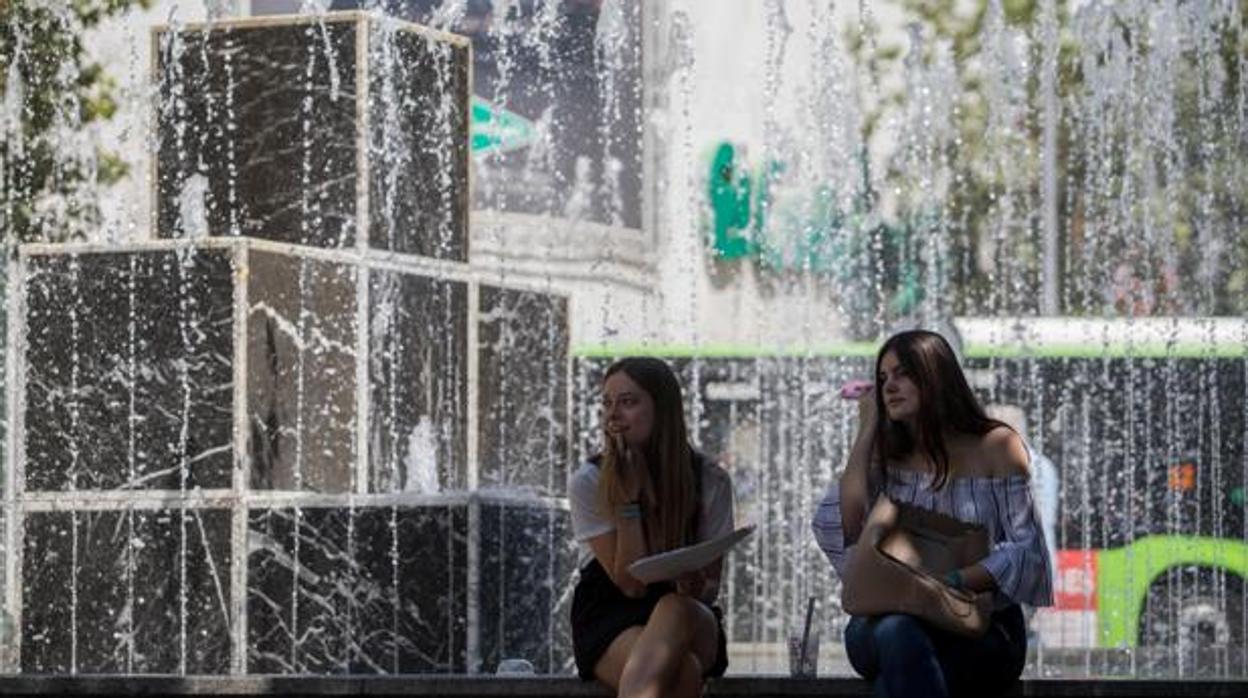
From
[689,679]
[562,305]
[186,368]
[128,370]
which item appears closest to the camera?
[689,679]

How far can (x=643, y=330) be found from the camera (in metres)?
31.0

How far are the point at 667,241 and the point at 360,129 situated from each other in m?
23.0

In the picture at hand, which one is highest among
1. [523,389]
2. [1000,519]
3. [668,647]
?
[523,389]

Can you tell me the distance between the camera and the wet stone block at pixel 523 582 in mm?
10555

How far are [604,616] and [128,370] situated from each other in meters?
2.94

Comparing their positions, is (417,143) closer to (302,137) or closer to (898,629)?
(302,137)

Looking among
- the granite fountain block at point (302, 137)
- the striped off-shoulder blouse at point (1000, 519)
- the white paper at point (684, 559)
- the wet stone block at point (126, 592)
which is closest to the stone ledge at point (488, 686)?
the striped off-shoulder blouse at point (1000, 519)

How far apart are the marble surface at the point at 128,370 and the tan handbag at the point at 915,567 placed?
10.4 feet

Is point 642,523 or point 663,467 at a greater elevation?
point 663,467

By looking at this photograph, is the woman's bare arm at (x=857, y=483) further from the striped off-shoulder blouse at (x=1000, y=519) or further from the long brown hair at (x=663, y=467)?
the long brown hair at (x=663, y=467)

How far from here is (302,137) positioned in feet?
35.1

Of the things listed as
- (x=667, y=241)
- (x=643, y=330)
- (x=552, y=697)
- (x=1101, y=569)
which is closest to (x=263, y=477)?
(x=552, y=697)

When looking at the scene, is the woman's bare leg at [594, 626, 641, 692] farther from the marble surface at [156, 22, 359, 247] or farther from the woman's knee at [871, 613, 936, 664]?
the marble surface at [156, 22, 359, 247]

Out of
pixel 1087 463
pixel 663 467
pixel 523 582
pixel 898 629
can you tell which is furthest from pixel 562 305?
pixel 1087 463
